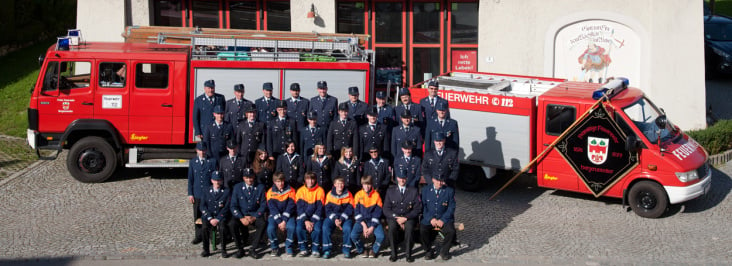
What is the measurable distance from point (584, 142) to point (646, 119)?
103 centimetres

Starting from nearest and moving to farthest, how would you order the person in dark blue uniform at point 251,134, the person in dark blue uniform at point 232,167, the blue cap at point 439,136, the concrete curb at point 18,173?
the person in dark blue uniform at point 232,167 → the blue cap at point 439,136 → the person in dark blue uniform at point 251,134 → the concrete curb at point 18,173

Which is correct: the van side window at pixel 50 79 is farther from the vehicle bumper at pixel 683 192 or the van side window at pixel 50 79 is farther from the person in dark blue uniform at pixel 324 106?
the vehicle bumper at pixel 683 192

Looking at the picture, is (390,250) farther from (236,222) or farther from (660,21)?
(660,21)

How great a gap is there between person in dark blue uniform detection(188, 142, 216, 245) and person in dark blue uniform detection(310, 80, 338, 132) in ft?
7.70

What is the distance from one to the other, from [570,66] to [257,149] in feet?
29.0

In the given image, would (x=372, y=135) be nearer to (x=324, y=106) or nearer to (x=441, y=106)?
(x=441, y=106)

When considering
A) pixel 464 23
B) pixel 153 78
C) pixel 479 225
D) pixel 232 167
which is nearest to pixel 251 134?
pixel 232 167

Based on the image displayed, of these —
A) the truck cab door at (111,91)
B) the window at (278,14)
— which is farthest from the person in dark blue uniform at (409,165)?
the window at (278,14)

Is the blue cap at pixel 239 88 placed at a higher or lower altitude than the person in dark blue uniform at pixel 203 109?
higher

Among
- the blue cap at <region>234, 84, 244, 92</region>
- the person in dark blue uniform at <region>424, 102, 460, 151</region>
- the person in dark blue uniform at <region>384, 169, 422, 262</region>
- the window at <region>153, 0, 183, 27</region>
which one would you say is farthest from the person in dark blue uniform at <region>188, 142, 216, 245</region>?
the window at <region>153, 0, 183, 27</region>

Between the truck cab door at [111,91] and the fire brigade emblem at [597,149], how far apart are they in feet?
24.3

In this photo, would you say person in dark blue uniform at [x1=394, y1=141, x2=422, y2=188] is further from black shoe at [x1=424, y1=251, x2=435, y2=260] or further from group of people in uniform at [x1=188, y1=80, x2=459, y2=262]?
black shoe at [x1=424, y1=251, x2=435, y2=260]

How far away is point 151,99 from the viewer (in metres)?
13.2

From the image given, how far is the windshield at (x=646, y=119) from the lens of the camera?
11.8m
